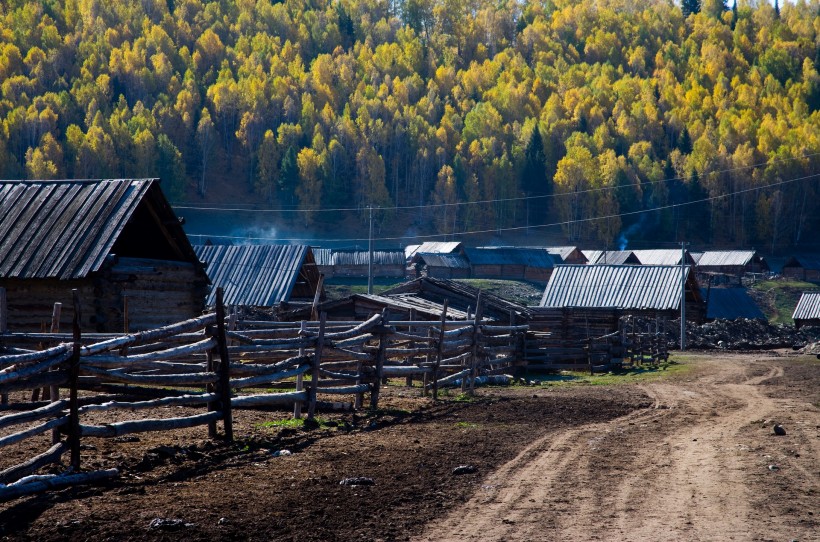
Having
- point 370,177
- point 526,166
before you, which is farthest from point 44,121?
point 526,166

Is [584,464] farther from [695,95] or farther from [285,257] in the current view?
[695,95]

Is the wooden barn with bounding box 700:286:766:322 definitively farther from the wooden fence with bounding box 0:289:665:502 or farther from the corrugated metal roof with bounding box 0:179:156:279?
the corrugated metal roof with bounding box 0:179:156:279

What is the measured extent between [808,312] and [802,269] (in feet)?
125

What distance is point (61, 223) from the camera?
21.2 meters

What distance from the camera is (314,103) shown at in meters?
158

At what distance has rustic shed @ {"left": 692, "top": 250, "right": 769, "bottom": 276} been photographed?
96.8 m

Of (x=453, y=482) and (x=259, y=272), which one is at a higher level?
(x=259, y=272)

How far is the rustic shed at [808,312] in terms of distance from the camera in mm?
61438

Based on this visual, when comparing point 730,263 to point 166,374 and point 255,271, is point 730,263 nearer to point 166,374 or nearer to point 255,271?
point 255,271

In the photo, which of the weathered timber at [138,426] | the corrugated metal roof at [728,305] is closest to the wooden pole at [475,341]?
the weathered timber at [138,426]

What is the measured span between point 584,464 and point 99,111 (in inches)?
4970

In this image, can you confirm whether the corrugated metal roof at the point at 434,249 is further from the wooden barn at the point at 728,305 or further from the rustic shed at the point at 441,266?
the wooden barn at the point at 728,305

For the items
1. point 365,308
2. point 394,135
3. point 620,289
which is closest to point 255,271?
point 365,308

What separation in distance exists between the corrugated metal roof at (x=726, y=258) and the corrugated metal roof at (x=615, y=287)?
49702 mm
